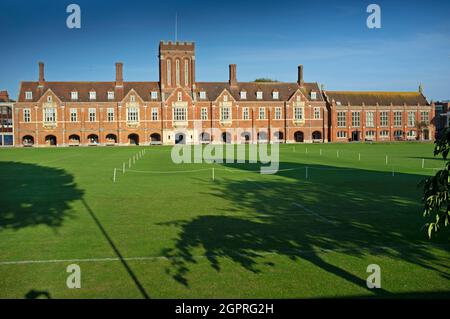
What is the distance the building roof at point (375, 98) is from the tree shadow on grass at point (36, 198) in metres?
62.2

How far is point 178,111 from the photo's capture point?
7150 cm

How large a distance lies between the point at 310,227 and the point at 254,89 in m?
65.8

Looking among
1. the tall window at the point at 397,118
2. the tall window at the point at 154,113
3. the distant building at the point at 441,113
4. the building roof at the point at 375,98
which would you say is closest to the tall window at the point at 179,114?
the tall window at the point at 154,113

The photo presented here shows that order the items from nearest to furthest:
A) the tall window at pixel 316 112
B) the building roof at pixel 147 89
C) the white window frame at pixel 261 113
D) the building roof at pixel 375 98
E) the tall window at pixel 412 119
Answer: the building roof at pixel 147 89
the white window frame at pixel 261 113
the tall window at pixel 316 112
the building roof at pixel 375 98
the tall window at pixel 412 119

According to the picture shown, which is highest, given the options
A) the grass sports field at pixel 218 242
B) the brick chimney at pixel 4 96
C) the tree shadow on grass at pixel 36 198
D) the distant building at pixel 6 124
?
the brick chimney at pixel 4 96

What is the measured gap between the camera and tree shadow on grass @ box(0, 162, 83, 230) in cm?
1248

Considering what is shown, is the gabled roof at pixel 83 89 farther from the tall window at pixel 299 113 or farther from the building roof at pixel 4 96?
the tall window at pixel 299 113

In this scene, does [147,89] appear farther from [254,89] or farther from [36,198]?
[36,198]

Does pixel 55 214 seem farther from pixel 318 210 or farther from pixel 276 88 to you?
pixel 276 88

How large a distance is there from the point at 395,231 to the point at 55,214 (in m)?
9.98

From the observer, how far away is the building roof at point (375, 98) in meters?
77.9

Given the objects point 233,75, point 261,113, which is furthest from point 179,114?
point 261,113

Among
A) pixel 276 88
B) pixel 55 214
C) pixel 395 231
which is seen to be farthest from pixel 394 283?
pixel 276 88
